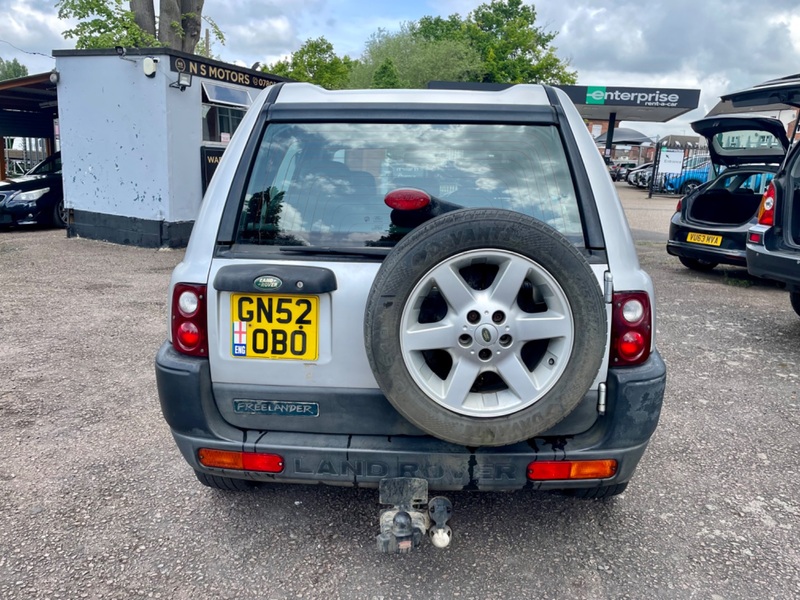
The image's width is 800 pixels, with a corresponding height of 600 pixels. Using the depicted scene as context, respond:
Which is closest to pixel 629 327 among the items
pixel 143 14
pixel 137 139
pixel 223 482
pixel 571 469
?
pixel 571 469

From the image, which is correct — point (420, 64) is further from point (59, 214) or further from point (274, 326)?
point (274, 326)

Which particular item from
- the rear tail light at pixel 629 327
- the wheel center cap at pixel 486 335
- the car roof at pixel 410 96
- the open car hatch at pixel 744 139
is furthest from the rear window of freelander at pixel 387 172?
the open car hatch at pixel 744 139

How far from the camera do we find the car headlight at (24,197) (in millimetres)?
12195

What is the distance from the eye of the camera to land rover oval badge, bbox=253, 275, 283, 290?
217cm

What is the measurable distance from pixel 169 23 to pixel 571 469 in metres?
15.9

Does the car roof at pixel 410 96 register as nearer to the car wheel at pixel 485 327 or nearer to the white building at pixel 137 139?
the car wheel at pixel 485 327

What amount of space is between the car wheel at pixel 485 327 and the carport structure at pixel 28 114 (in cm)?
1560

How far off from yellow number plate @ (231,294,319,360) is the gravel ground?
2.91 feet

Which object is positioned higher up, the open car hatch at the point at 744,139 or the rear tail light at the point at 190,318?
the open car hatch at the point at 744,139

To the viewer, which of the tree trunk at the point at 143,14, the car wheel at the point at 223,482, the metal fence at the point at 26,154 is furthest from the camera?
the metal fence at the point at 26,154

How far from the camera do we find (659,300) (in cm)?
728

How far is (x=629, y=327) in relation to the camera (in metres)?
2.25

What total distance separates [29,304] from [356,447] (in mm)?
5830

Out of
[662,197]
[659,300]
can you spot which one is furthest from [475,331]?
[662,197]
